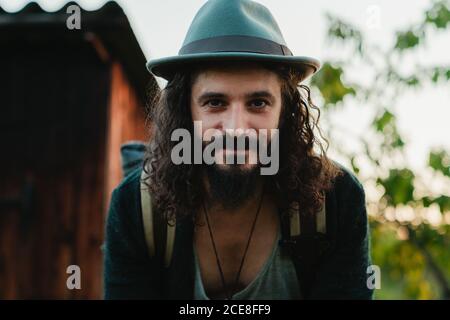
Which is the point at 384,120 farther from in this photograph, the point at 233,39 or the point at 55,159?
the point at 55,159

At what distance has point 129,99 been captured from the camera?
695cm

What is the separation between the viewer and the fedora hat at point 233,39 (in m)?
2.13

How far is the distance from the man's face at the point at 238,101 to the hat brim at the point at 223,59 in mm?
73

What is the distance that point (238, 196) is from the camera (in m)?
2.31

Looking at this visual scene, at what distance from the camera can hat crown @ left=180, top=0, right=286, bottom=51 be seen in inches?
87.0

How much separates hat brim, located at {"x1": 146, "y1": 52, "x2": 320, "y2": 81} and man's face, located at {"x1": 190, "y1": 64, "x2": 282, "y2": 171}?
7 cm

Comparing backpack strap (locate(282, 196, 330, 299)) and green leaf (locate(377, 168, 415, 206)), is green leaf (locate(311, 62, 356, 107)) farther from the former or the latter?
backpack strap (locate(282, 196, 330, 299))

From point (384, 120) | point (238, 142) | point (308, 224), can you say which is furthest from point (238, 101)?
point (384, 120)

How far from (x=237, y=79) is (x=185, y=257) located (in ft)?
2.42

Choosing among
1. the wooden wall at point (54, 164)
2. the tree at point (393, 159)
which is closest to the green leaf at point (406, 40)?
the tree at point (393, 159)

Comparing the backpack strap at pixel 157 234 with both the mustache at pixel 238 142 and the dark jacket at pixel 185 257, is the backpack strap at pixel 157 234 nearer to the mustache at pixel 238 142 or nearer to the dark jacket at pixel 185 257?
the dark jacket at pixel 185 257
